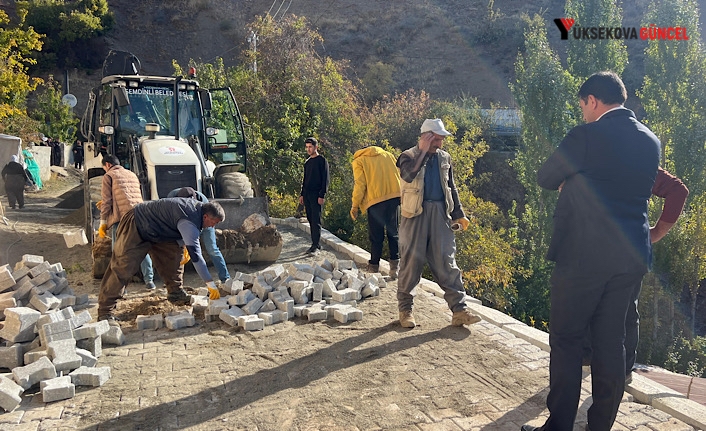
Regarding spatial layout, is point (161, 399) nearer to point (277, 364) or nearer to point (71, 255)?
point (277, 364)

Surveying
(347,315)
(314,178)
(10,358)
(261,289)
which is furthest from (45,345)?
(314,178)

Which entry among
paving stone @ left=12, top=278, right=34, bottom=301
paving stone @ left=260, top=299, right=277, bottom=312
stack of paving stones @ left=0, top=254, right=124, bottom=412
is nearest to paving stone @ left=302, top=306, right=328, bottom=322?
paving stone @ left=260, top=299, right=277, bottom=312

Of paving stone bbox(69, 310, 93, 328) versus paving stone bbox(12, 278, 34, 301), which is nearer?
paving stone bbox(69, 310, 93, 328)

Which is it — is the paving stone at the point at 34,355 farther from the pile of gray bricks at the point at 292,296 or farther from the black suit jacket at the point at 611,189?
the black suit jacket at the point at 611,189

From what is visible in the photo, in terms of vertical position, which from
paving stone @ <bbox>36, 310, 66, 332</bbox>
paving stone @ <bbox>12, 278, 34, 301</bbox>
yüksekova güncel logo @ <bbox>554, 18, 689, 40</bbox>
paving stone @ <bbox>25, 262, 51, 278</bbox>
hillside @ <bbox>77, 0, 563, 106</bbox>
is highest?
hillside @ <bbox>77, 0, 563, 106</bbox>

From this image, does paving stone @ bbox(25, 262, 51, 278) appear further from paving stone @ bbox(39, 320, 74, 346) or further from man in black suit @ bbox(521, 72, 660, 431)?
man in black suit @ bbox(521, 72, 660, 431)

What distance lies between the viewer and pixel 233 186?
8578mm

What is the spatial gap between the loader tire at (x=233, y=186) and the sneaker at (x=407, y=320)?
423cm

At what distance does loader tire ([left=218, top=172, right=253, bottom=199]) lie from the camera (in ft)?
28.1

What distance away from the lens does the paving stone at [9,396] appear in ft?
11.7

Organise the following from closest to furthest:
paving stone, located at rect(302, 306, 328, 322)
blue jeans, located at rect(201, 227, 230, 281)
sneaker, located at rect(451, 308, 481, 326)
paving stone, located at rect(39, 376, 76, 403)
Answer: paving stone, located at rect(39, 376, 76, 403) → sneaker, located at rect(451, 308, 481, 326) → paving stone, located at rect(302, 306, 328, 322) → blue jeans, located at rect(201, 227, 230, 281)

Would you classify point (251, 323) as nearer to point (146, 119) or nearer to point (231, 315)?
point (231, 315)

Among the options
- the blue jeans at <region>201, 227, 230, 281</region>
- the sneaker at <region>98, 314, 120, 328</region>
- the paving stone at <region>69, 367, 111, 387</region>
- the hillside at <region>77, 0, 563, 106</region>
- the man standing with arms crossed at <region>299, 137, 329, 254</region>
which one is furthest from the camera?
the hillside at <region>77, 0, 563, 106</region>

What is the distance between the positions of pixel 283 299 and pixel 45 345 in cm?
223
